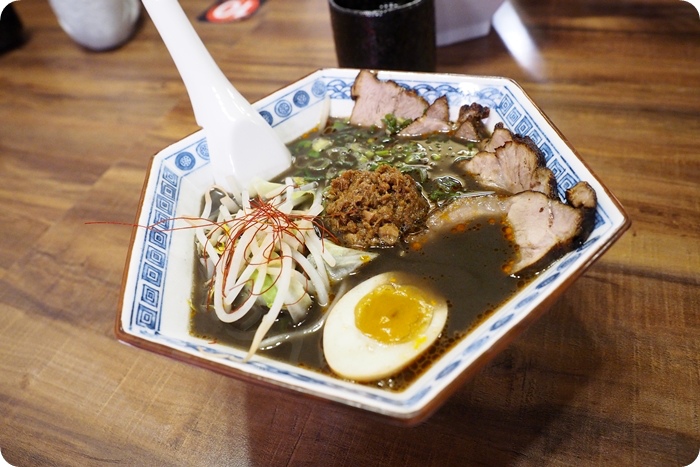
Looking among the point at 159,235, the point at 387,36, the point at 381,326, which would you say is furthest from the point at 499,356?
the point at 387,36

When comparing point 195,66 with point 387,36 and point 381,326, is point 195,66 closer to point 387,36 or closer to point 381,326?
point 387,36

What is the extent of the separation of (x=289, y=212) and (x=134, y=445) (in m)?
0.71

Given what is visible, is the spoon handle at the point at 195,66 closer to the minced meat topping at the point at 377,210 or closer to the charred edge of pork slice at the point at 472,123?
the minced meat topping at the point at 377,210

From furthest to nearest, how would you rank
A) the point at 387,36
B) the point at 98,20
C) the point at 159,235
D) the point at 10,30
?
1. the point at 10,30
2. the point at 98,20
3. the point at 387,36
4. the point at 159,235

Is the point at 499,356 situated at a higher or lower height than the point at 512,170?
lower

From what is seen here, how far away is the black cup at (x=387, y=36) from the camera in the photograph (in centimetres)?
189

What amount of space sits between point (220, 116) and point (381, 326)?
35.1 inches

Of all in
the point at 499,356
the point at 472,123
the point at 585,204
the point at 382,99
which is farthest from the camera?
the point at 382,99

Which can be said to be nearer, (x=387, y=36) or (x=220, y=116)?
(x=220, y=116)

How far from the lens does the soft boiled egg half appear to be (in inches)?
44.1

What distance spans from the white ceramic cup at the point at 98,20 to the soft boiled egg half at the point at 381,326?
2549 millimetres

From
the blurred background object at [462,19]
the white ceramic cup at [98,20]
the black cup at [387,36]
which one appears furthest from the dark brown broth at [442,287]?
the white ceramic cup at [98,20]

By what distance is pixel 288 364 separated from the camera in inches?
46.2

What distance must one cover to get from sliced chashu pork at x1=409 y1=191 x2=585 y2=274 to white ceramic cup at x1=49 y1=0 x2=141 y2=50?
97.5 inches
